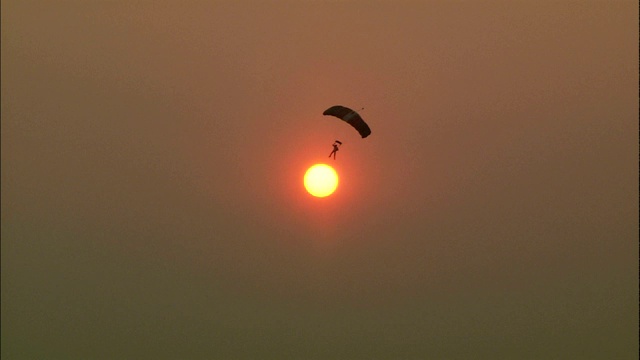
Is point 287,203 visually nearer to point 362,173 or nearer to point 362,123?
point 362,173

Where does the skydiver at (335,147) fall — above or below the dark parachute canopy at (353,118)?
above

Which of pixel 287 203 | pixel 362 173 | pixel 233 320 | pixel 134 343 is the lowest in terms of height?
pixel 134 343

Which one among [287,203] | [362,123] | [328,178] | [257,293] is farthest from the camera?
[257,293]

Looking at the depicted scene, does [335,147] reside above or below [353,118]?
above

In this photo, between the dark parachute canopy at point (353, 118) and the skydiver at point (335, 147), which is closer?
the dark parachute canopy at point (353, 118)

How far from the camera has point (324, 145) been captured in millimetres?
12984

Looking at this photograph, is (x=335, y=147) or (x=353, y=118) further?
(x=335, y=147)

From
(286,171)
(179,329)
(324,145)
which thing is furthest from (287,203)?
(179,329)

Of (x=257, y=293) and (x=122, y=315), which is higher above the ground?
(x=257, y=293)

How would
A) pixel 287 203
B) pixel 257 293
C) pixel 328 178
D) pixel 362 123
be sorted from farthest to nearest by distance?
pixel 257 293
pixel 287 203
pixel 328 178
pixel 362 123

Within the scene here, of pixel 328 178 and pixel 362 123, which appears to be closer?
pixel 362 123

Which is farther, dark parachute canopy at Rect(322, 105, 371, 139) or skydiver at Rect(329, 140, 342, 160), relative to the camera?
skydiver at Rect(329, 140, 342, 160)

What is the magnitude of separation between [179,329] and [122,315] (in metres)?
1.57

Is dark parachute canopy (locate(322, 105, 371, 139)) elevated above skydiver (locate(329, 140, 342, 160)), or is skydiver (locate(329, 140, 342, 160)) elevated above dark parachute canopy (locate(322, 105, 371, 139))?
skydiver (locate(329, 140, 342, 160))
